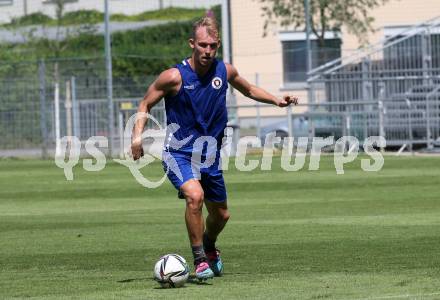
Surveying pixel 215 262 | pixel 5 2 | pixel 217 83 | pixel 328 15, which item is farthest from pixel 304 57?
pixel 215 262

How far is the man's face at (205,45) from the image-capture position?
10.6m

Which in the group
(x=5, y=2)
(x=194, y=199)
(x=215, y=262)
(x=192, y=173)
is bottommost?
(x=215, y=262)

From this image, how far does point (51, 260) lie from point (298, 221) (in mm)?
4629

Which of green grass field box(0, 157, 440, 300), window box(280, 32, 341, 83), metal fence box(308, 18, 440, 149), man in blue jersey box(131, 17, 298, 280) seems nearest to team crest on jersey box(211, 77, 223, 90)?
man in blue jersey box(131, 17, 298, 280)

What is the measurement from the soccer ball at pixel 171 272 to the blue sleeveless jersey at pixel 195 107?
1189 mm

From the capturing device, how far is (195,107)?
10750mm

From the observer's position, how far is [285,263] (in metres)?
11.4

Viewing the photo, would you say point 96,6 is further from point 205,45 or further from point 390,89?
point 205,45

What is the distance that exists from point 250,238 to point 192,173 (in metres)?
3.45

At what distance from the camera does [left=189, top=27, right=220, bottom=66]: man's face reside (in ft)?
34.8

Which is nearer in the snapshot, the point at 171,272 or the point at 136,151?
the point at 171,272

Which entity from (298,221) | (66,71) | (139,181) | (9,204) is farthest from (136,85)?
(298,221)

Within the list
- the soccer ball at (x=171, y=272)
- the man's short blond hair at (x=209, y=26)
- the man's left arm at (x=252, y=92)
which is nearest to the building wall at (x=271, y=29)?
the man's left arm at (x=252, y=92)

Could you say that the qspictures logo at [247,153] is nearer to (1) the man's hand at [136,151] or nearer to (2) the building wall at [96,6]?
(2) the building wall at [96,6]
